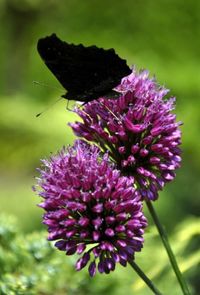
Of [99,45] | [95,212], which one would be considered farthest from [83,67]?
[99,45]

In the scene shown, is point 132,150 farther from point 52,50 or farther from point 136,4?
point 136,4

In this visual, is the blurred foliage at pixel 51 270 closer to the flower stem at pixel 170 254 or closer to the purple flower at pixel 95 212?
the flower stem at pixel 170 254

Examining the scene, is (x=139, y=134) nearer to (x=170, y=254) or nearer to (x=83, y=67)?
(x=83, y=67)

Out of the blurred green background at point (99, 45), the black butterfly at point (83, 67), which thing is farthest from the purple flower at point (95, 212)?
the blurred green background at point (99, 45)

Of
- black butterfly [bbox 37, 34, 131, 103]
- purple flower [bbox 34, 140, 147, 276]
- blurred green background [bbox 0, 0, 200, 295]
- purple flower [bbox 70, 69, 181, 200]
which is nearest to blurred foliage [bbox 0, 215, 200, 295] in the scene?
purple flower [bbox 70, 69, 181, 200]

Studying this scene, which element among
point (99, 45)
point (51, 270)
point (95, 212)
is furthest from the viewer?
point (99, 45)
